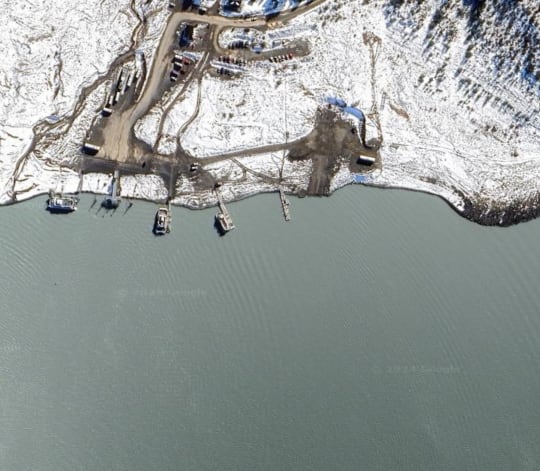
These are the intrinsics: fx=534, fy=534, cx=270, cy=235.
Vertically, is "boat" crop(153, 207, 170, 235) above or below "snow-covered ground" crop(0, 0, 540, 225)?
below

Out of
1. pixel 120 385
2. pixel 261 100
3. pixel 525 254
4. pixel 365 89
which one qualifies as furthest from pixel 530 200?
pixel 120 385

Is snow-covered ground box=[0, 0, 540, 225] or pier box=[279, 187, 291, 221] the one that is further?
pier box=[279, 187, 291, 221]

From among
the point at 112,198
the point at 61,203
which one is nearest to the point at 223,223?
the point at 112,198

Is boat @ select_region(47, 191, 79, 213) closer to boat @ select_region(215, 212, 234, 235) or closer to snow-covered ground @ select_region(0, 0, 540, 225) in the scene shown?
snow-covered ground @ select_region(0, 0, 540, 225)

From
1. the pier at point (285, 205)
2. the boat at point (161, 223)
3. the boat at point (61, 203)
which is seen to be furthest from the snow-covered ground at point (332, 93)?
the boat at point (161, 223)

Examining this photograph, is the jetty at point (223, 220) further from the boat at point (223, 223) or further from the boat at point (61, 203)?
the boat at point (61, 203)

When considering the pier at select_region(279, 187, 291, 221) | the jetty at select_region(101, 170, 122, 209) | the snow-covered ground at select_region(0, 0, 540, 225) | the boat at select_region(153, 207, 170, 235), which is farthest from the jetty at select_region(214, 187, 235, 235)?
the jetty at select_region(101, 170, 122, 209)

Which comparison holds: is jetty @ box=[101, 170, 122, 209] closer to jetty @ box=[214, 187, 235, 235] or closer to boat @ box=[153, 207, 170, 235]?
boat @ box=[153, 207, 170, 235]
